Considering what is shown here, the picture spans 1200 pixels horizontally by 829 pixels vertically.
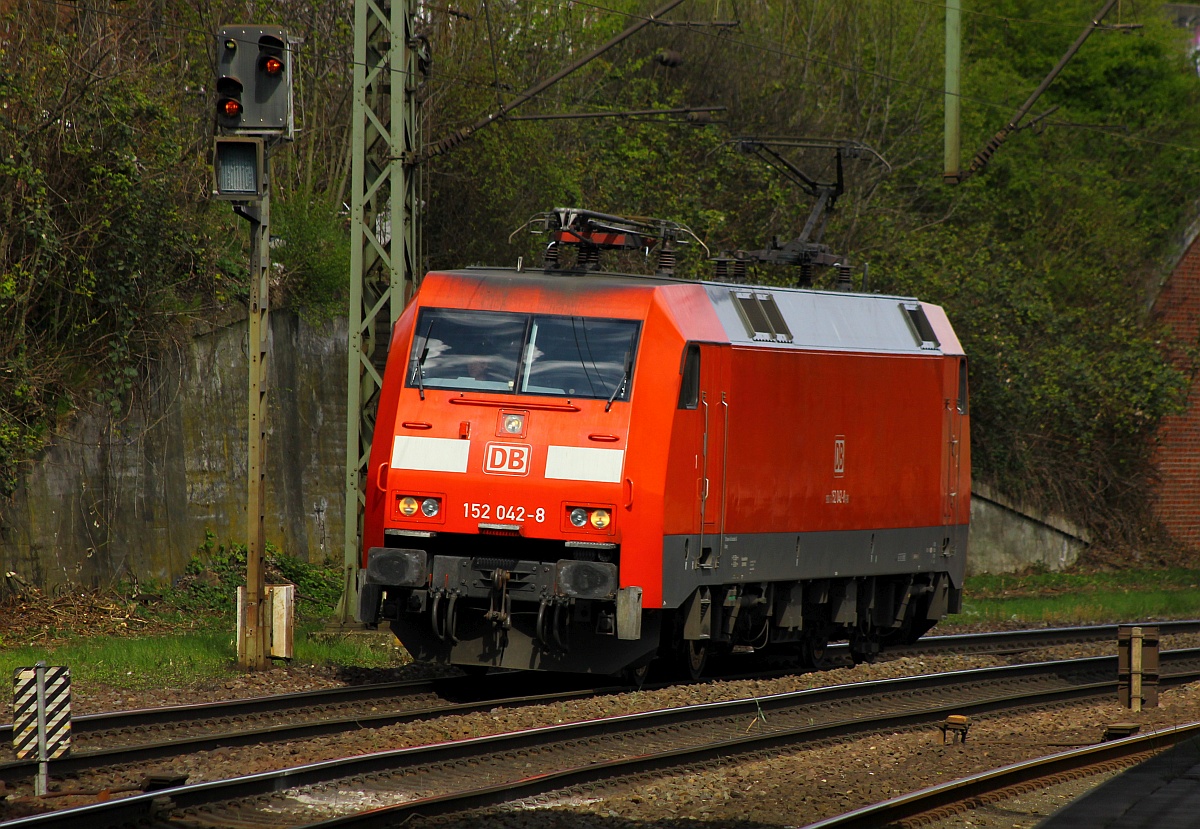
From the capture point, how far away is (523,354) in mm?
13273

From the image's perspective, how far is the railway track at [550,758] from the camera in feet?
28.0

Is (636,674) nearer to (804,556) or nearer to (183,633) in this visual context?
(804,556)

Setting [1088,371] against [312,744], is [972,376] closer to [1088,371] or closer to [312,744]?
[1088,371]

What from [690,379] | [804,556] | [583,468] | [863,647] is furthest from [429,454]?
[863,647]

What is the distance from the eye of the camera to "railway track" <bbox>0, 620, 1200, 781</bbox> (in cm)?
1034

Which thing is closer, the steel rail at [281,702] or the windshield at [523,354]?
the steel rail at [281,702]

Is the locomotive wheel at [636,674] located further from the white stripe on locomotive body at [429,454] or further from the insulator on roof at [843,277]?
the insulator on roof at [843,277]

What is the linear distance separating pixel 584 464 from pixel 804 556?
11.8 feet

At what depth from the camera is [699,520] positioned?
13.6 m

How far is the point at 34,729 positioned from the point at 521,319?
5.43 meters

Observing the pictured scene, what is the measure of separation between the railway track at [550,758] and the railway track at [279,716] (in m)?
1.36

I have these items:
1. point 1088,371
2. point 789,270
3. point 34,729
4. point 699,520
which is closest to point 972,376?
point 1088,371

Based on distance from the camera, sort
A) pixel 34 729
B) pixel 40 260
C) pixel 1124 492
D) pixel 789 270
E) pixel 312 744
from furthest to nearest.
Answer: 1. pixel 1124 492
2. pixel 789 270
3. pixel 40 260
4. pixel 312 744
5. pixel 34 729

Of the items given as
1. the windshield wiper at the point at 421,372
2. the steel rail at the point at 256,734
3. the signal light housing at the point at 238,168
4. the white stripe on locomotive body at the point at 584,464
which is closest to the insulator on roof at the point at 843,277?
the white stripe on locomotive body at the point at 584,464
